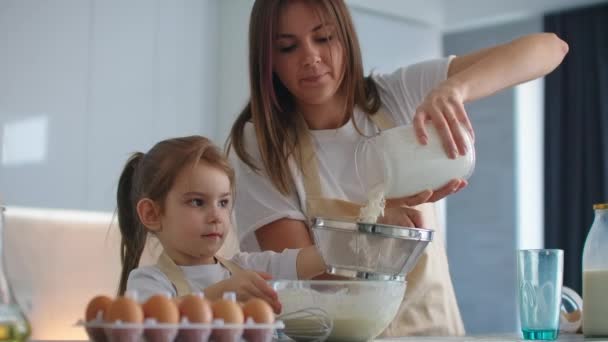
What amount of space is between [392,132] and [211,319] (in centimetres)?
55

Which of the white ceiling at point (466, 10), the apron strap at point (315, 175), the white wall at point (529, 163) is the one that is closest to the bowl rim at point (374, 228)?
the apron strap at point (315, 175)

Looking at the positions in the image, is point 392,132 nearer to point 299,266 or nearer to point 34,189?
point 299,266

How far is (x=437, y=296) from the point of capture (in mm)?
1809

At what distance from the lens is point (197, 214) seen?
151 centimetres

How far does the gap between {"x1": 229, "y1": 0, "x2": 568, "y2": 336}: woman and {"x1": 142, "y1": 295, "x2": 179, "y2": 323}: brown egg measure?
887mm

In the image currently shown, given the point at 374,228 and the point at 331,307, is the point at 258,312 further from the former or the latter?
the point at 374,228

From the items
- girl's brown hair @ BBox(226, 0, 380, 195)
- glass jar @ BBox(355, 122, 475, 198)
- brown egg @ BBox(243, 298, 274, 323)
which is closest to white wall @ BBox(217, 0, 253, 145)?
girl's brown hair @ BBox(226, 0, 380, 195)

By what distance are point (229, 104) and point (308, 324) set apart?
11.3 feet

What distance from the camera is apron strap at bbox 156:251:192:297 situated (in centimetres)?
146

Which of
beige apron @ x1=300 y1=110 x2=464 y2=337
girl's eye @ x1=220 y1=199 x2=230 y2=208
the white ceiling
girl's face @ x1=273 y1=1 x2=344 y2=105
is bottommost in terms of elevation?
beige apron @ x1=300 y1=110 x2=464 y2=337

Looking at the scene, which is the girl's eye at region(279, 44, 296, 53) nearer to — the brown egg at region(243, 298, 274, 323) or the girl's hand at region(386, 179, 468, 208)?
the girl's hand at region(386, 179, 468, 208)

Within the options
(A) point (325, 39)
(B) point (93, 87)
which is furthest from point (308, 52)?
(B) point (93, 87)

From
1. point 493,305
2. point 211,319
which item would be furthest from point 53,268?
point 493,305

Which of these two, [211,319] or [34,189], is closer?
[211,319]
